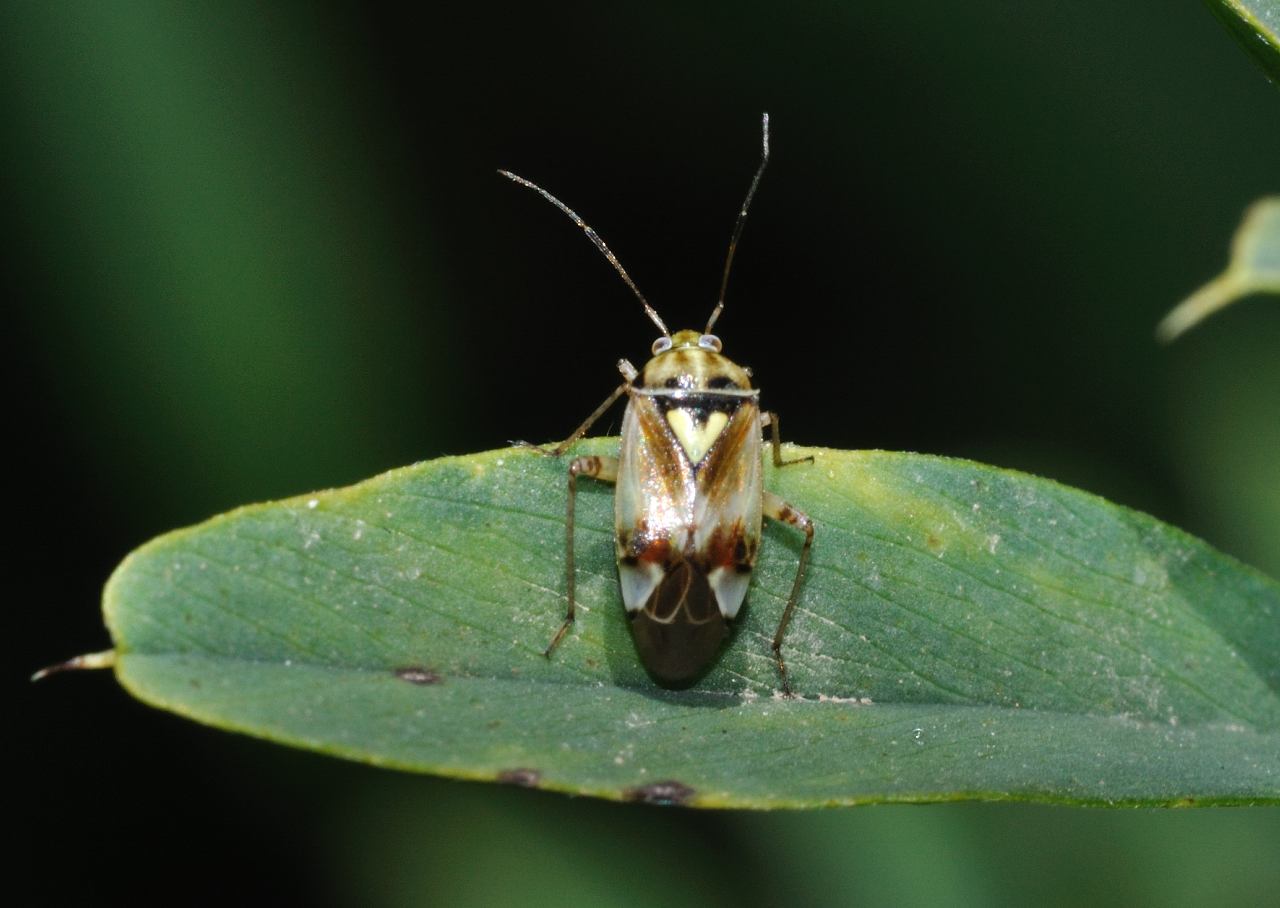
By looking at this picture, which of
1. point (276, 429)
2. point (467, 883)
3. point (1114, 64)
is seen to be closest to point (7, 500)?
point (276, 429)

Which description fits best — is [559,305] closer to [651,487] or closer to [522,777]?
[651,487]

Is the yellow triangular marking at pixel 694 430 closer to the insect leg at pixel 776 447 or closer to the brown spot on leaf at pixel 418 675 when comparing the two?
the insect leg at pixel 776 447

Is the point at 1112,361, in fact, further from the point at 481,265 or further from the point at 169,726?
the point at 169,726

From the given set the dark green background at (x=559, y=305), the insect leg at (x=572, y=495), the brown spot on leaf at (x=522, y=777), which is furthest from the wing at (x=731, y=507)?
the dark green background at (x=559, y=305)

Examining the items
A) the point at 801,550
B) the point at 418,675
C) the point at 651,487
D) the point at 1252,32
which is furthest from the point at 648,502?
the point at 1252,32

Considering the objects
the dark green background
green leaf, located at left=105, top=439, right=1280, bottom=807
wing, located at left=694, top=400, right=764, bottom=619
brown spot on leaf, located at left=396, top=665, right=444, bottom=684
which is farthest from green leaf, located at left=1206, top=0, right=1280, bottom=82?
the dark green background

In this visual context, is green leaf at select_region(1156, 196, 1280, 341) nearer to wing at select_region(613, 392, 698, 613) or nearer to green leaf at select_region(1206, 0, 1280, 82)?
green leaf at select_region(1206, 0, 1280, 82)

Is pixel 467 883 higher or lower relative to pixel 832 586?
lower
